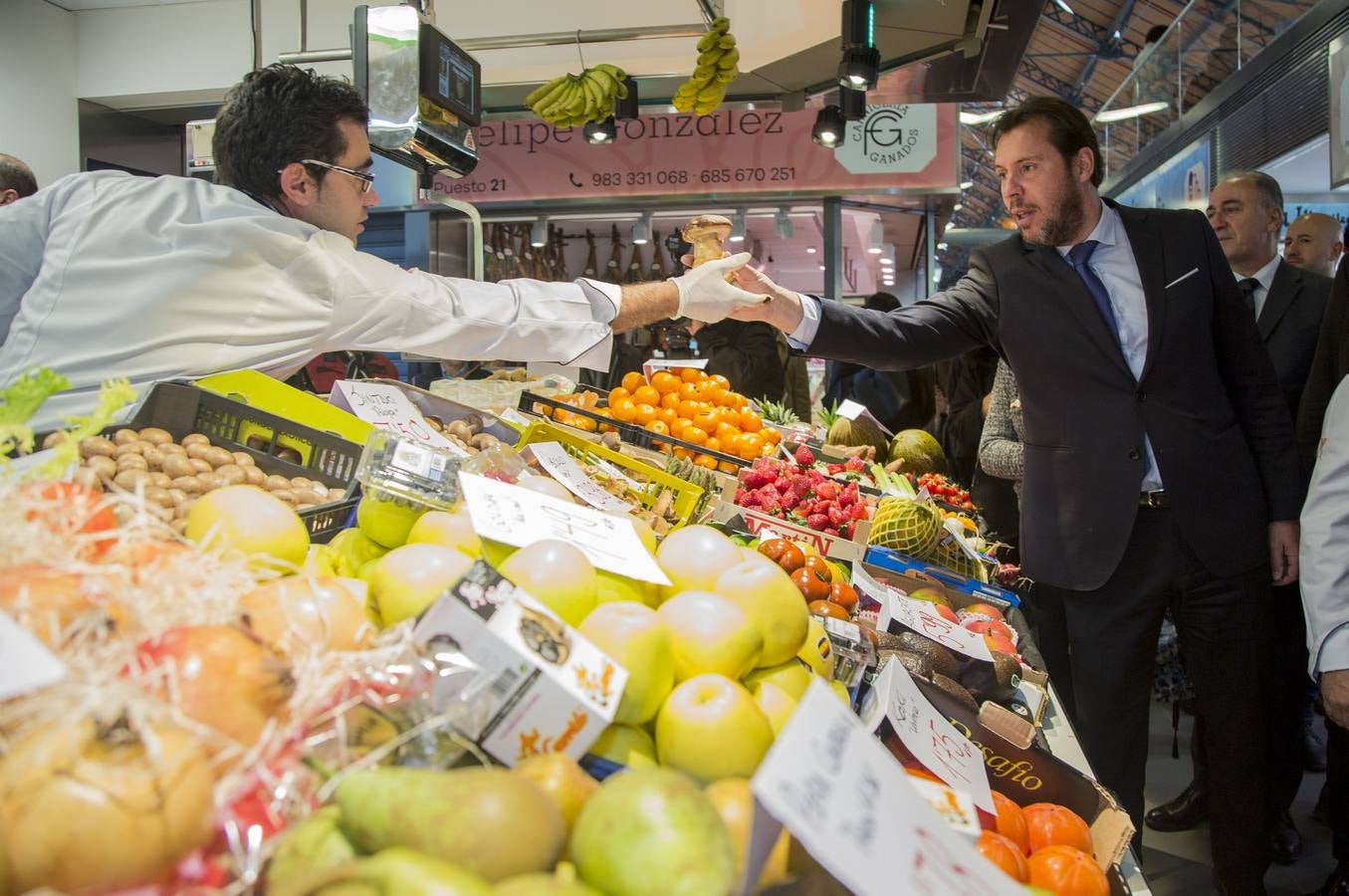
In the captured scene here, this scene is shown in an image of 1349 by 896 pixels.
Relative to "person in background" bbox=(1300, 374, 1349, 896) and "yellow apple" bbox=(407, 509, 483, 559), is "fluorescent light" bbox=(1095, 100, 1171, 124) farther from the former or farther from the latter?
"yellow apple" bbox=(407, 509, 483, 559)

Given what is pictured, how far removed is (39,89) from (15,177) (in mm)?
3361

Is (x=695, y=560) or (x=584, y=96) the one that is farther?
(x=584, y=96)

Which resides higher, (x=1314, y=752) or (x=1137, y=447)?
(x=1137, y=447)

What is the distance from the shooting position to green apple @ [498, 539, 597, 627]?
111 cm

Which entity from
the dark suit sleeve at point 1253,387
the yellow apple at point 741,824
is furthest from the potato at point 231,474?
the dark suit sleeve at point 1253,387

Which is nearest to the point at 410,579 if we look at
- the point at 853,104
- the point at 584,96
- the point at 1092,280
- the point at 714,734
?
the point at 714,734

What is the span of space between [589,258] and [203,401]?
7214mm

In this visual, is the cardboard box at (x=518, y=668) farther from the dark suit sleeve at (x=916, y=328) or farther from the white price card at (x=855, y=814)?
the dark suit sleeve at (x=916, y=328)

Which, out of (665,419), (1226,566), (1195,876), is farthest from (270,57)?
(1195,876)

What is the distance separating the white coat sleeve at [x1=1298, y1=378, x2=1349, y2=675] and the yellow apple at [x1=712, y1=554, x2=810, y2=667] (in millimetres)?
1250

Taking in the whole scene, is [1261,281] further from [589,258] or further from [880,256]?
[880,256]

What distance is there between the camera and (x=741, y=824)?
83 cm

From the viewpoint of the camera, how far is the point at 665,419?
3.92 m

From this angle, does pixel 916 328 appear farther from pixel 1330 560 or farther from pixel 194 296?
pixel 194 296
